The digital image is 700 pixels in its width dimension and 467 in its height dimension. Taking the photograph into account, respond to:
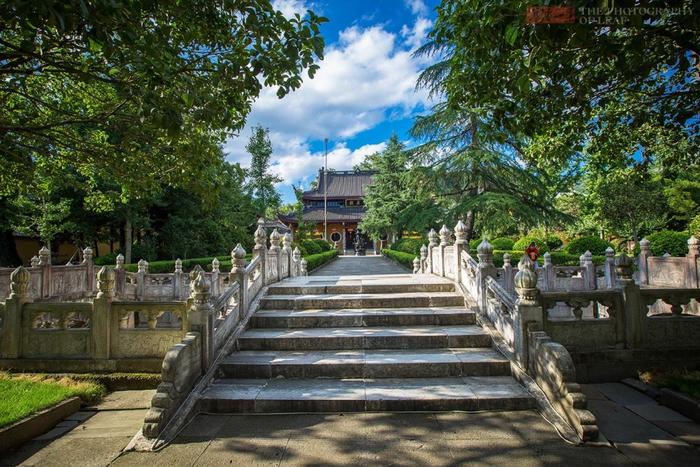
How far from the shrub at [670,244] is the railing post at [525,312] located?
1549 centimetres

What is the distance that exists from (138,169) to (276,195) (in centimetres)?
2555

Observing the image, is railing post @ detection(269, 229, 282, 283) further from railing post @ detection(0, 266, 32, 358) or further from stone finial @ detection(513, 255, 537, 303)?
stone finial @ detection(513, 255, 537, 303)

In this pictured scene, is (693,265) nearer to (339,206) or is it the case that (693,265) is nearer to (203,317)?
(203,317)

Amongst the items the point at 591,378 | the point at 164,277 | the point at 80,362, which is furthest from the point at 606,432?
the point at 164,277

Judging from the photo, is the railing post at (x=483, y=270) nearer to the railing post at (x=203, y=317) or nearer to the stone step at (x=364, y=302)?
the stone step at (x=364, y=302)

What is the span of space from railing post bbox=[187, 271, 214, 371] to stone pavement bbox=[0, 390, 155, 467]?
0.94 meters

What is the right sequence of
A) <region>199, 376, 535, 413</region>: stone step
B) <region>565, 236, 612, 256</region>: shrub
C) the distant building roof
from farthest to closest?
1. the distant building roof
2. <region>565, 236, 612, 256</region>: shrub
3. <region>199, 376, 535, 413</region>: stone step

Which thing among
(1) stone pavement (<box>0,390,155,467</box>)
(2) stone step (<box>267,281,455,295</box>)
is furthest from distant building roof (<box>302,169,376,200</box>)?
(1) stone pavement (<box>0,390,155,467</box>)

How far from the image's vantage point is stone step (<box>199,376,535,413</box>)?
13.9ft

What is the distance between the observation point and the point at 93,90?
678 centimetres

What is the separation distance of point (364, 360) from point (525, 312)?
86.6 inches

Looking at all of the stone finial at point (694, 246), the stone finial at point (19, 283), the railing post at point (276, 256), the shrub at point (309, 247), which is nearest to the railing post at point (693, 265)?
the stone finial at point (694, 246)

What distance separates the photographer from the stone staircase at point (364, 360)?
430cm

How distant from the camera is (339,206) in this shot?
4669 cm
